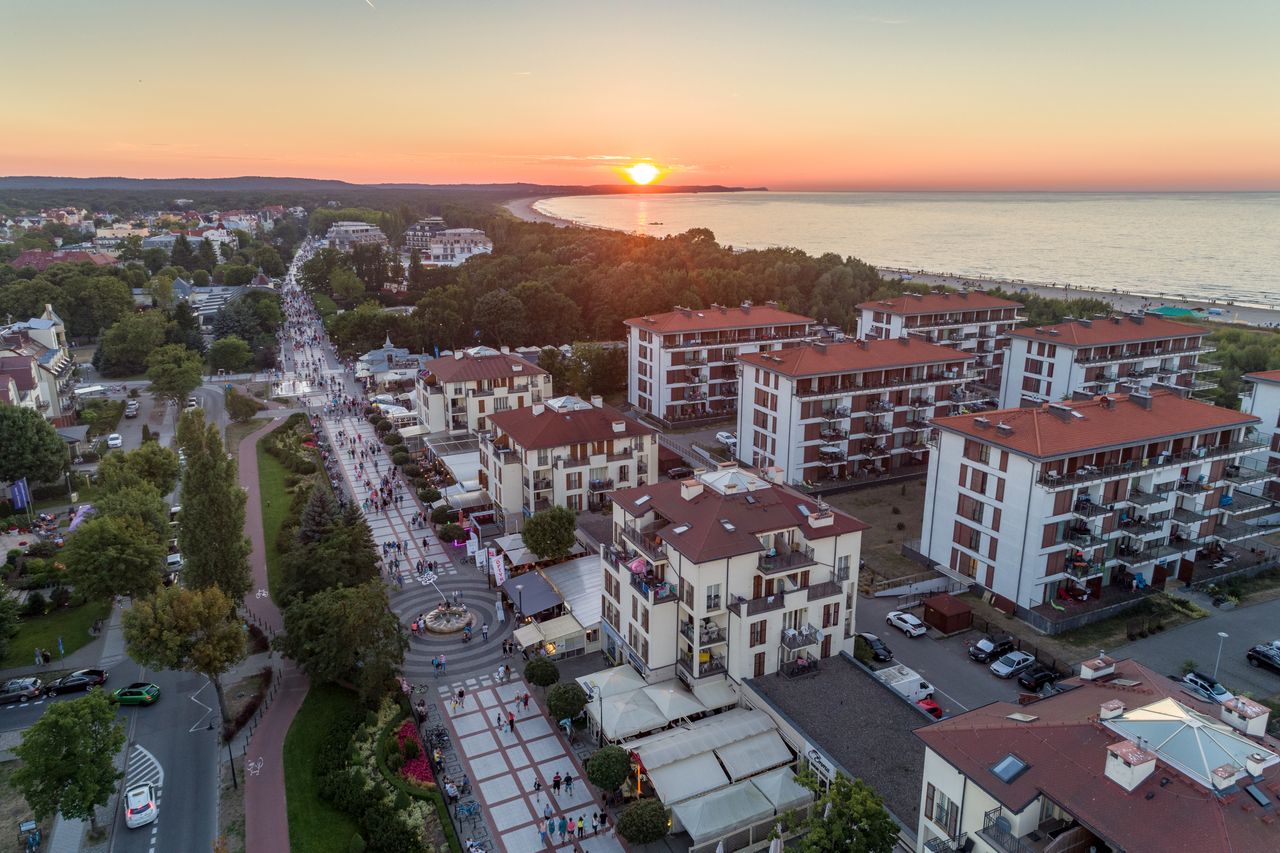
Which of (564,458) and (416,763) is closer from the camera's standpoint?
(416,763)

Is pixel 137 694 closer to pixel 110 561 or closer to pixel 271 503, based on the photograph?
pixel 110 561

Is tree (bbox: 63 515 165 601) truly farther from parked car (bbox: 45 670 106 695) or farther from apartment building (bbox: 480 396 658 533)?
apartment building (bbox: 480 396 658 533)

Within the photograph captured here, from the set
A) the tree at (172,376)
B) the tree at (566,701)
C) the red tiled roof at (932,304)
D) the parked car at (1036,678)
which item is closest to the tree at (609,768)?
the tree at (566,701)

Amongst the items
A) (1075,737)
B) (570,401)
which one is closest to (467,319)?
(570,401)

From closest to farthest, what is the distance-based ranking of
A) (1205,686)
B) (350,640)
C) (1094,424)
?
(350,640) → (1205,686) → (1094,424)

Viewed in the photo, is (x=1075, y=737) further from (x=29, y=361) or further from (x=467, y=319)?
(x=467, y=319)

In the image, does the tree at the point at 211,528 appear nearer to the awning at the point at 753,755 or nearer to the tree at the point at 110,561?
the tree at the point at 110,561

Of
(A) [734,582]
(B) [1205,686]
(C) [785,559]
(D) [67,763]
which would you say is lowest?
(B) [1205,686]

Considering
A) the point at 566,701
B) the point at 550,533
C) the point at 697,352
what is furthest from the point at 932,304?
the point at 566,701
